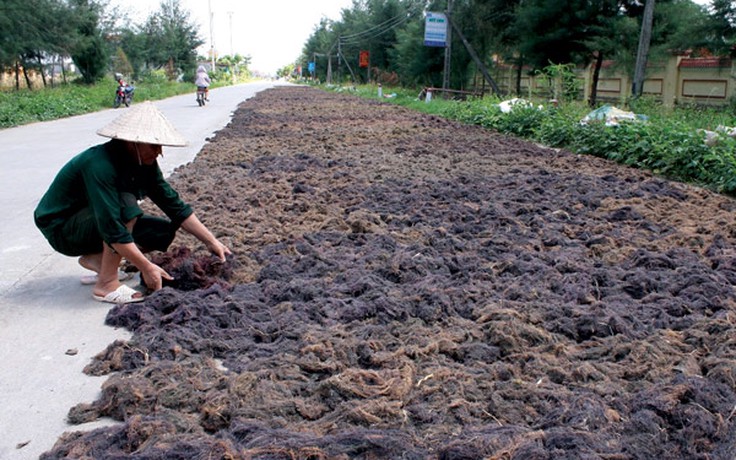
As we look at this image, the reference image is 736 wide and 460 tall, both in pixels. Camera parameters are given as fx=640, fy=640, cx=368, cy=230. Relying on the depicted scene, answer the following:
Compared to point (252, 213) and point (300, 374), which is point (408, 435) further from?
point (252, 213)

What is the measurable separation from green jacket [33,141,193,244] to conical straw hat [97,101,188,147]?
17cm

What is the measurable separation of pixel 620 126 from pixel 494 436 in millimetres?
8494

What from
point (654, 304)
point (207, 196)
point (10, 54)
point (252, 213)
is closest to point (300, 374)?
point (654, 304)

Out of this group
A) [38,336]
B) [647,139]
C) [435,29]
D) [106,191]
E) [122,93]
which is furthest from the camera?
[435,29]

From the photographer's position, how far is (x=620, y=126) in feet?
32.2

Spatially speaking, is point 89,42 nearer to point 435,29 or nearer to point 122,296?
point 435,29

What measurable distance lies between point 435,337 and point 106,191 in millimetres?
2041

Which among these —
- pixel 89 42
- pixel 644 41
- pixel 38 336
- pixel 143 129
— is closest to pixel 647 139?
pixel 644 41

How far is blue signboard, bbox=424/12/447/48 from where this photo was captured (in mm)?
25625

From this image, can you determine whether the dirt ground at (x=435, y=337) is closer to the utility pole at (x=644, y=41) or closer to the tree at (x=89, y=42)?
the utility pole at (x=644, y=41)

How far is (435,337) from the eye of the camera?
131 inches

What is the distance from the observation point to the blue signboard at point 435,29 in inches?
1009

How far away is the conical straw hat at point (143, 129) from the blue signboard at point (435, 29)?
23.1 meters

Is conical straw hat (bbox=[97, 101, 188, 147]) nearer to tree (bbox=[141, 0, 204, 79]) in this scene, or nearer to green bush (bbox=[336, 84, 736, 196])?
green bush (bbox=[336, 84, 736, 196])
